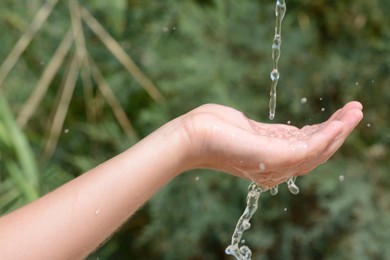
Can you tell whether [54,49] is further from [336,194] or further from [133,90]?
[336,194]

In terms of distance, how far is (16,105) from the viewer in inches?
127

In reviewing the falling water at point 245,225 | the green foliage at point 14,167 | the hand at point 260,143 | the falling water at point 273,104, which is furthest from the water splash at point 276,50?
the hand at point 260,143

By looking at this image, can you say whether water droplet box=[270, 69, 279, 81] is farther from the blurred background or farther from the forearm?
the forearm

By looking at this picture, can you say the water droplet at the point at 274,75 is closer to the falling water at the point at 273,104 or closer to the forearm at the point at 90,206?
the falling water at the point at 273,104

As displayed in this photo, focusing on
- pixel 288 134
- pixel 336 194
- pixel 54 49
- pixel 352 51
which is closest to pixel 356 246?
pixel 336 194

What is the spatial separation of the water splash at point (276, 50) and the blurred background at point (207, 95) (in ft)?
0.19

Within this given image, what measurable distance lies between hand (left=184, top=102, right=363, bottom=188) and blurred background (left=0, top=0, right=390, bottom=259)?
1.39 m

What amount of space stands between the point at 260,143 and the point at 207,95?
154 cm

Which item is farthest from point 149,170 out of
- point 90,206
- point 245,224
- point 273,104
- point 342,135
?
point 273,104

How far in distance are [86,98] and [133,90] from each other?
0.54ft

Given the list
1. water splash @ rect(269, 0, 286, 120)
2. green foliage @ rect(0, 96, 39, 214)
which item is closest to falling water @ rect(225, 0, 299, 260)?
water splash @ rect(269, 0, 286, 120)

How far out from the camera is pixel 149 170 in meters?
1.63

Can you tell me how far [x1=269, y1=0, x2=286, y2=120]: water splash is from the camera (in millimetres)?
3035

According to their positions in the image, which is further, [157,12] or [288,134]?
[157,12]
